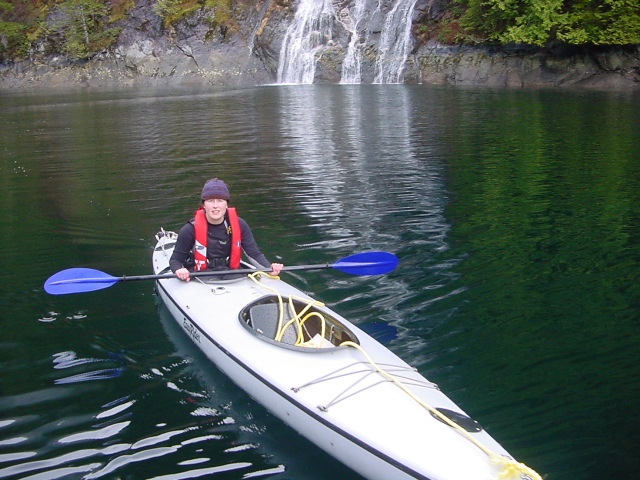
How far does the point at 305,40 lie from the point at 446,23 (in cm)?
895

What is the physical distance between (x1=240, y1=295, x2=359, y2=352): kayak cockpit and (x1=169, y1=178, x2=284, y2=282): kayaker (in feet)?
2.16

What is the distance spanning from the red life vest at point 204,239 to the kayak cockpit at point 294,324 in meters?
0.90

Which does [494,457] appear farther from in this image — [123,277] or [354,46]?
[354,46]

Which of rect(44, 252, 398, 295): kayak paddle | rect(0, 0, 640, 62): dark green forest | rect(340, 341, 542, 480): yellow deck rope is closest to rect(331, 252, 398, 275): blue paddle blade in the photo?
rect(44, 252, 398, 295): kayak paddle

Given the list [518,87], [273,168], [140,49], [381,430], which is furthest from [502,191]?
[140,49]

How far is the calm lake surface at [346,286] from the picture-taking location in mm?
4691

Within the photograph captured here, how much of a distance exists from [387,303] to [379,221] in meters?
3.19

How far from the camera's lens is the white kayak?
155 inches

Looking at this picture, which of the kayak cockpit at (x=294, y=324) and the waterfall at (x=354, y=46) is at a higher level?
the waterfall at (x=354, y=46)

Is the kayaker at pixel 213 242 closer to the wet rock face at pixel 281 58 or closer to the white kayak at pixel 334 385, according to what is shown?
the white kayak at pixel 334 385

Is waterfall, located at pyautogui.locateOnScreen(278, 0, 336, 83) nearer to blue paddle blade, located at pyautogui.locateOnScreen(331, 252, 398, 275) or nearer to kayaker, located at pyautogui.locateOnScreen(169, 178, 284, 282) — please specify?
blue paddle blade, located at pyautogui.locateOnScreen(331, 252, 398, 275)

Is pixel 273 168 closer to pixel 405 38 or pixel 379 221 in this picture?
pixel 379 221

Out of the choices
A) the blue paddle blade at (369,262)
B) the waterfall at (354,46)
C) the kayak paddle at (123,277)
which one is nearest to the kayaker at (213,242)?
the kayak paddle at (123,277)

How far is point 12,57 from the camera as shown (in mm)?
48375
